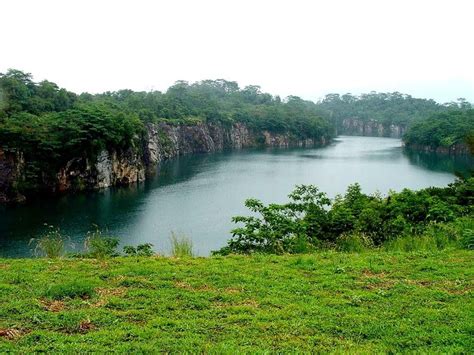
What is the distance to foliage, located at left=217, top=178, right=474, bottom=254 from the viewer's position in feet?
40.2

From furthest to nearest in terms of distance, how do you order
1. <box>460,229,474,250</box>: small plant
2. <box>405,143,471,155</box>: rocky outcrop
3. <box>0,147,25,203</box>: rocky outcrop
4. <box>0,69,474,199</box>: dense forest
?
<box>405,143,471,155</box>: rocky outcrop < <box>0,69,474,199</box>: dense forest < <box>0,147,25,203</box>: rocky outcrop < <box>460,229,474,250</box>: small plant

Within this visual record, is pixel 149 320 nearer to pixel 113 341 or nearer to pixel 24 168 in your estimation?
pixel 113 341

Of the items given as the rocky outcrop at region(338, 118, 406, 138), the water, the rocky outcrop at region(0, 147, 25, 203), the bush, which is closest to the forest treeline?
the rocky outcrop at region(0, 147, 25, 203)

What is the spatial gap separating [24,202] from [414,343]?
3622 cm

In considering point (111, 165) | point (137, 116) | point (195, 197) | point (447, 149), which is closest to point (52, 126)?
point (111, 165)

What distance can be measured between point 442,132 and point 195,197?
60285mm

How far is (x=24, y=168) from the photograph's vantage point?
38562 millimetres

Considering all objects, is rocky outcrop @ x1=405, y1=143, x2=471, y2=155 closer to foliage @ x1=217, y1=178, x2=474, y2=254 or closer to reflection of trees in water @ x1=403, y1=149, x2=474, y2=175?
reflection of trees in water @ x1=403, y1=149, x2=474, y2=175

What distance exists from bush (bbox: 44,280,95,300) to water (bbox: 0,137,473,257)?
44.8ft

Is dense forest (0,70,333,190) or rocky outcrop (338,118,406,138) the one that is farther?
rocky outcrop (338,118,406,138)

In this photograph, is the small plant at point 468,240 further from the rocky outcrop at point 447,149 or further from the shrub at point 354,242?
the rocky outcrop at point 447,149

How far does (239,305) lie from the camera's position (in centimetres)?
673

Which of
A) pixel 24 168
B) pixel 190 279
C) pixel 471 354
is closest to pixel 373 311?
pixel 471 354

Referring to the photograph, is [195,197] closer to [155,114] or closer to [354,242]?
[354,242]
